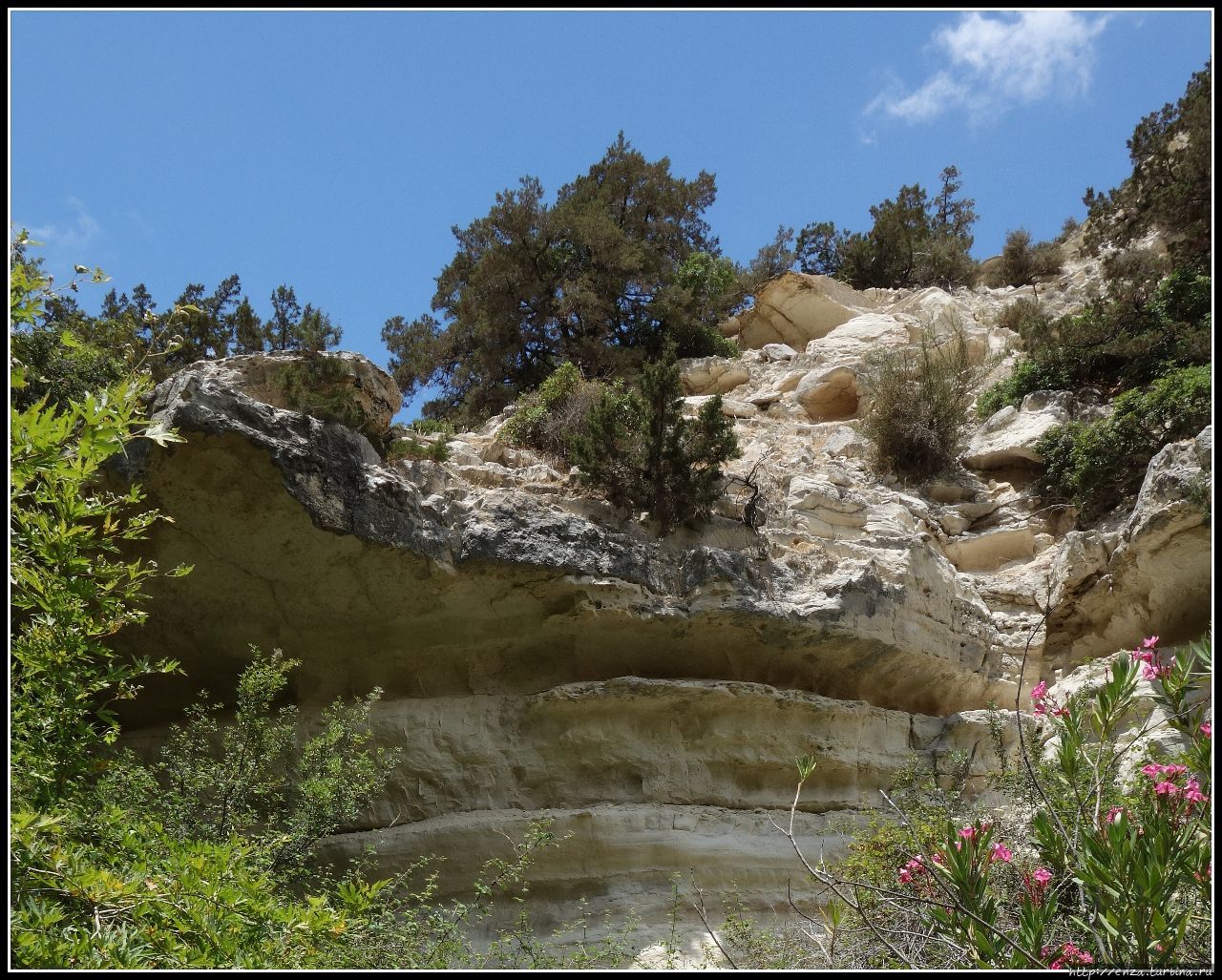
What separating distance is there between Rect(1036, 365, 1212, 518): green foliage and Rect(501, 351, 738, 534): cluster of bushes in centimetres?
419

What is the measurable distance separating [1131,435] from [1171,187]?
6300 mm

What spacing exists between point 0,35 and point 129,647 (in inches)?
237

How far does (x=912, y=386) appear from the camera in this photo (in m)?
13.8

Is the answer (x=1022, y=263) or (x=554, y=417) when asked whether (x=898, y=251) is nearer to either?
(x=1022, y=263)

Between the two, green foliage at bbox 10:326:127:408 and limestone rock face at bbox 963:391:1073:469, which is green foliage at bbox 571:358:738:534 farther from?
limestone rock face at bbox 963:391:1073:469

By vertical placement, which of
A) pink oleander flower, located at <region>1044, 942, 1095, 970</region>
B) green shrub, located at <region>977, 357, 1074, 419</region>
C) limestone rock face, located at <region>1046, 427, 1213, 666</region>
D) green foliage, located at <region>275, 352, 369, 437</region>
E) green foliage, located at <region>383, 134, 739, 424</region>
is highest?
green foliage, located at <region>383, 134, 739, 424</region>

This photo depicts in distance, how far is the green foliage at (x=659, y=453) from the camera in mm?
9539

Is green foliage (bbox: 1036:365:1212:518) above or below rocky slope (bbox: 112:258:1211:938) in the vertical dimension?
above

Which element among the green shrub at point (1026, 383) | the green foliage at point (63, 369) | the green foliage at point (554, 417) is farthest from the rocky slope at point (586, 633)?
the green shrub at point (1026, 383)

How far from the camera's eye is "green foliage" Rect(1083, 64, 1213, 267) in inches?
579

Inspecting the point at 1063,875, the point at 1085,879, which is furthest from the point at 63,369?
the point at 1085,879

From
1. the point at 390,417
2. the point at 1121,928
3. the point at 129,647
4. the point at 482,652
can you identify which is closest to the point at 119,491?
the point at 129,647

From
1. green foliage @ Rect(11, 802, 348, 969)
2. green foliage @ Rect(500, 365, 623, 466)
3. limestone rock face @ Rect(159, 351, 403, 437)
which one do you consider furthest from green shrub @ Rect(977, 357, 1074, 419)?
green foliage @ Rect(11, 802, 348, 969)

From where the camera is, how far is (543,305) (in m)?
18.2
